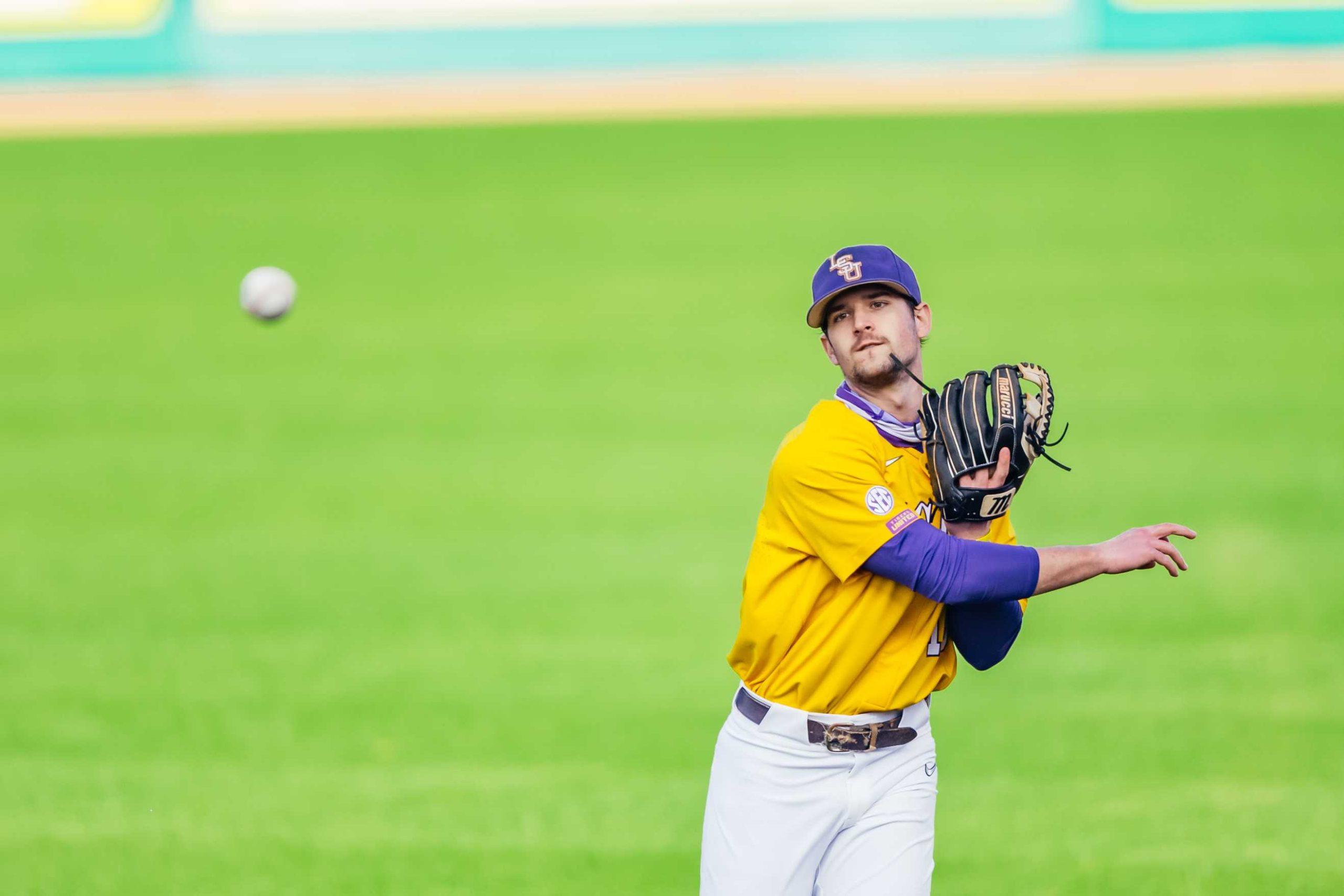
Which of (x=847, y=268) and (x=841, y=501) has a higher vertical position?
(x=847, y=268)

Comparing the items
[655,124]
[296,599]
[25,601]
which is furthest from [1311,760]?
[655,124]

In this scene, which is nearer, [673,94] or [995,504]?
[995,504]

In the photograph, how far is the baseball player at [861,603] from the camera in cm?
411

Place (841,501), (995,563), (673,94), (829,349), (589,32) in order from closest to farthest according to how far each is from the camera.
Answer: (995,563) < (841,501) < (829,349) < (589,32) < (673,94)

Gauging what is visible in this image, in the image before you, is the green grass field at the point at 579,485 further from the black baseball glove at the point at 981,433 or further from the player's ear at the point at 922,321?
the player's ear at the point at 922,321

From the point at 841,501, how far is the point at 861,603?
0.32m

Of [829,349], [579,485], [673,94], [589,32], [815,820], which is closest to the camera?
[815,820]

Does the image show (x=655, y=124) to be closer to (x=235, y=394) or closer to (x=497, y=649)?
(x=235, y=394)

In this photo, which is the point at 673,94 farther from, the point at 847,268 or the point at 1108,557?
the point at 1108,557

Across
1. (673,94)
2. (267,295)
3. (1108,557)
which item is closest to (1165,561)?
(1108,557)

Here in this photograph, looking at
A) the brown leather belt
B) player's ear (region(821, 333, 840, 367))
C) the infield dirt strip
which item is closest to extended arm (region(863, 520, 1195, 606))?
the brown leather belt

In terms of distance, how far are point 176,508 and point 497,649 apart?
408 centimetres

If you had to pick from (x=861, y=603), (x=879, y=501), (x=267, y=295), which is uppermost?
(x=267, y=295)

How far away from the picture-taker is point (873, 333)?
425 cm
